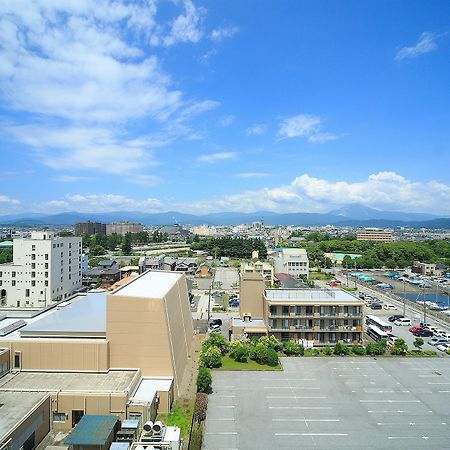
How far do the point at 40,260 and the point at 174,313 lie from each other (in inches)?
796

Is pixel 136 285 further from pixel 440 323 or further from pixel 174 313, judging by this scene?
pixel 440 323

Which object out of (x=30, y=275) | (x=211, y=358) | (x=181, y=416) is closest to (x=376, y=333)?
(x=211, y=358)

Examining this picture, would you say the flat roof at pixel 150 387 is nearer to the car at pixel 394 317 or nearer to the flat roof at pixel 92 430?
the flat roof at pixel 92 430

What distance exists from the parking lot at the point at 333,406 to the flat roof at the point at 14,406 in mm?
6279

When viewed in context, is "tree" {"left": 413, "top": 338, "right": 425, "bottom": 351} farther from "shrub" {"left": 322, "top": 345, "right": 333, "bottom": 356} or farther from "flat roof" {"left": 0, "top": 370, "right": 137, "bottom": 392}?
"flat roof" {"left": 0, "top": 370, "right": 137, "bottom": 392}

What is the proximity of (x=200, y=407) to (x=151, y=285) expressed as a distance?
7.72 meters

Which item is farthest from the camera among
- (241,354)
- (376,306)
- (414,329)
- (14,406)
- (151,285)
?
(376,306)

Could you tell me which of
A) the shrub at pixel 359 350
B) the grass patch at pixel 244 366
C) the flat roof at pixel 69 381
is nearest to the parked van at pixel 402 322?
the shrub at pixel 359 350

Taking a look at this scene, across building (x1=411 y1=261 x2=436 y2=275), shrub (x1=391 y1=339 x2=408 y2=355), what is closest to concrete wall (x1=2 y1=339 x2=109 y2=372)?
shrub (x1=391 y1=339 x2=408 y2=355)

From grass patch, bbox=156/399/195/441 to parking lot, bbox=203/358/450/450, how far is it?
78 cm

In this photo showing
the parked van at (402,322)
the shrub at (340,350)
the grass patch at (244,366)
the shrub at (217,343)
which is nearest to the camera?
the grass patch at (244,366)

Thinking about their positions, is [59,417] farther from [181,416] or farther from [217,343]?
[217,343]

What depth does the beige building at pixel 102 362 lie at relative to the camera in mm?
13727

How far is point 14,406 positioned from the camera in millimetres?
12836
